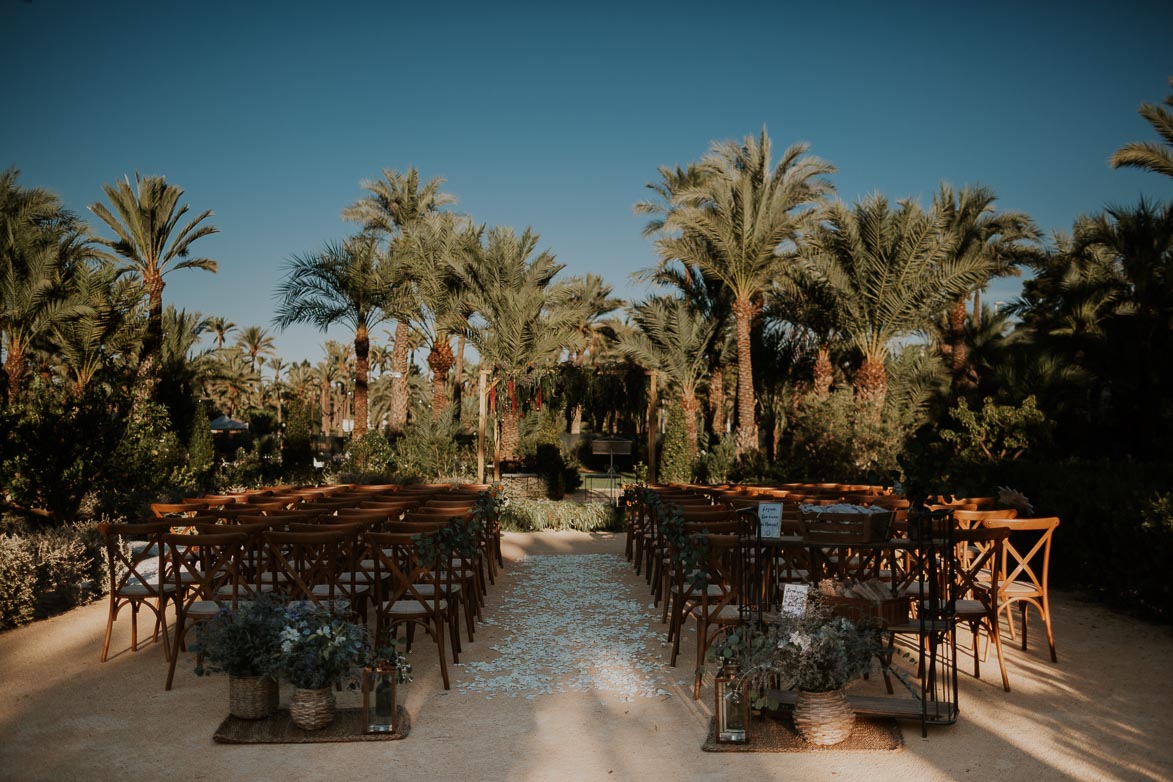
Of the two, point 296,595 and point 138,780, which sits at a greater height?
point 296,595

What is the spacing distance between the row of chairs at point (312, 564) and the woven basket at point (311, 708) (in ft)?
3.33

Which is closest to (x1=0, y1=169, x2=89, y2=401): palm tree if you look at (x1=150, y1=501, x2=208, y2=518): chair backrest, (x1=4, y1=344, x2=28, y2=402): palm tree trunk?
(x1=4, y1=344, x2=28, y2=402): palm tree trunk

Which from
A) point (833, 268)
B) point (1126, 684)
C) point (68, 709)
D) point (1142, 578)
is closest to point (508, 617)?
point (68, 709)

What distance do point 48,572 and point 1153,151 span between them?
60.3ft

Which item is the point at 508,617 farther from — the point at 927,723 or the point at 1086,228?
the point at 1086,228

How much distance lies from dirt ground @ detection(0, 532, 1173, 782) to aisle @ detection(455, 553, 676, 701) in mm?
A: 113

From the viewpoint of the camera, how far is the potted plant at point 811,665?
177 inches

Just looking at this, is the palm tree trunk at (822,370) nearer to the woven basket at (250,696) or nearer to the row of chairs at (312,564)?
the row of chairs at (312,564)

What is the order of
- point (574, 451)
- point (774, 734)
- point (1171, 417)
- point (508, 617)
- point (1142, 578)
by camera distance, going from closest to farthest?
point (774, 734), point (1142, 578), point (508, 617), point (1171, 417), point (574, 451)

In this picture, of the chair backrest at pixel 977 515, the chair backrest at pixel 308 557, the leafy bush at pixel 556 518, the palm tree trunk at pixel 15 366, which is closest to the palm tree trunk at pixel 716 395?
the leafy bush at pixel 556 518

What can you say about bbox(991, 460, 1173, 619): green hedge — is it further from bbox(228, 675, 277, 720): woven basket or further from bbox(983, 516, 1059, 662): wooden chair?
bbox(228, 675, 277, 720): woven basket

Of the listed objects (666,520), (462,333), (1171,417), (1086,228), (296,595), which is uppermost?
(1086,228)

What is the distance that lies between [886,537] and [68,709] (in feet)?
17.1

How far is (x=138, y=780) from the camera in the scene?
13.5 ft
